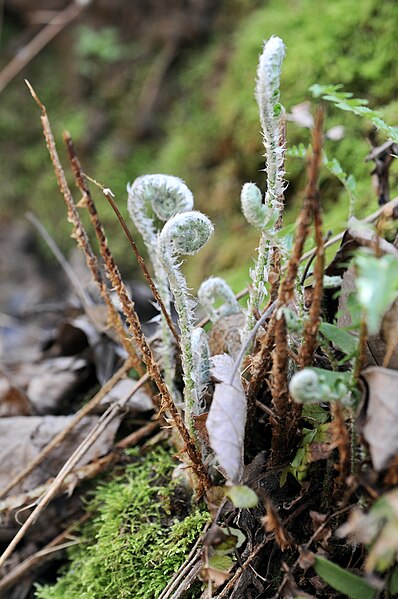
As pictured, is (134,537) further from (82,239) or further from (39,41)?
(39,41)

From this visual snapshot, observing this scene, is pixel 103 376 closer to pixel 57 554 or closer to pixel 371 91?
pixel 57 554

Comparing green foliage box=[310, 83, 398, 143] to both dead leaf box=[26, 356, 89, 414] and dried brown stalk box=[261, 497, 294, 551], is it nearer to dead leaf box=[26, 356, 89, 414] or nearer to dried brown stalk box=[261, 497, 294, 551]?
dried brown stalk box=[261, 497, 294, 551]

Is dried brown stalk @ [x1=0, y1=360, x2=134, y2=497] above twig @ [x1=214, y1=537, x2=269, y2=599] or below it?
above

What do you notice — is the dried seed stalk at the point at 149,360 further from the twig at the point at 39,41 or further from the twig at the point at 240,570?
the twig at the point at 39,41

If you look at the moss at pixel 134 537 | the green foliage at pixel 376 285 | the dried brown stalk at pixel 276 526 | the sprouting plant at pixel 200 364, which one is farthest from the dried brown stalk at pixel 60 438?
the green foliage at pixel 376 285

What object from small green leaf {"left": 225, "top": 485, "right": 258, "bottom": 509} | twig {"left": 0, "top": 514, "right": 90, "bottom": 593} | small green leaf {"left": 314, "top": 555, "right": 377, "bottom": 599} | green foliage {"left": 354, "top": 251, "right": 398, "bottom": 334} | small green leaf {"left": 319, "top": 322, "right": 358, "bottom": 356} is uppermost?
green foliage {"left": 354, "top": 251, "right": 398, "bottom": 334}

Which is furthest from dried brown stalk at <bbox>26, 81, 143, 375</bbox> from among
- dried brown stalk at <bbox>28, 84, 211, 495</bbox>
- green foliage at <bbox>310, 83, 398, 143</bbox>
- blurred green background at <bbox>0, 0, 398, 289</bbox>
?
blurred green background at <bbox>0, 0, 398, 289</bbox>
